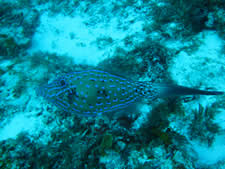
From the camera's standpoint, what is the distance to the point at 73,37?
568 centimetres

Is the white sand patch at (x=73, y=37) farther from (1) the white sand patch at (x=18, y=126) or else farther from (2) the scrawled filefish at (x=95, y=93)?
(1) the white sand patch at (x=18, y=126)

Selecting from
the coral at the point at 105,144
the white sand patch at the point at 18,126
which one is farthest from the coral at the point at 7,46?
the coral at the point at 105,144

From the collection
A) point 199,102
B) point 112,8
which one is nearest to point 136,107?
point 199,102

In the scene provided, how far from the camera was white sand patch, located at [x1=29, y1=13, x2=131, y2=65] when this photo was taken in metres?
5.07

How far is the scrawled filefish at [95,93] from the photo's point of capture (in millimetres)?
3211

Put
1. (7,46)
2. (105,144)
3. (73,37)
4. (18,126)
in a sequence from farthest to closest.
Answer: (73,37) → (7,46) → (18,126) → (105,144)

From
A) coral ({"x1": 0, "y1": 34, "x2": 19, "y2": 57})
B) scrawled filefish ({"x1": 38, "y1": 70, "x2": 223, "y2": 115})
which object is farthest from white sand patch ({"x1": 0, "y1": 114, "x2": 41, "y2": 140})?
coral ({"x1": 0, "y1": 34, "x2": 19, "y2": 57})

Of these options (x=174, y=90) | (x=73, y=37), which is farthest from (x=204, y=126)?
(x=73, y=37)

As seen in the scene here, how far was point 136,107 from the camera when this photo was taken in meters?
3.34

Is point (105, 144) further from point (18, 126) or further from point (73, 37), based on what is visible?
point (73, 37)

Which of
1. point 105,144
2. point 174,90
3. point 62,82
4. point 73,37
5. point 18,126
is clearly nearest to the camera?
point 174,90

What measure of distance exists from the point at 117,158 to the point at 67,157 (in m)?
1.03

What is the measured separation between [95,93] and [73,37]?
133 inches

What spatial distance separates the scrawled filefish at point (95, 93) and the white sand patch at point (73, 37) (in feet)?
5.42
